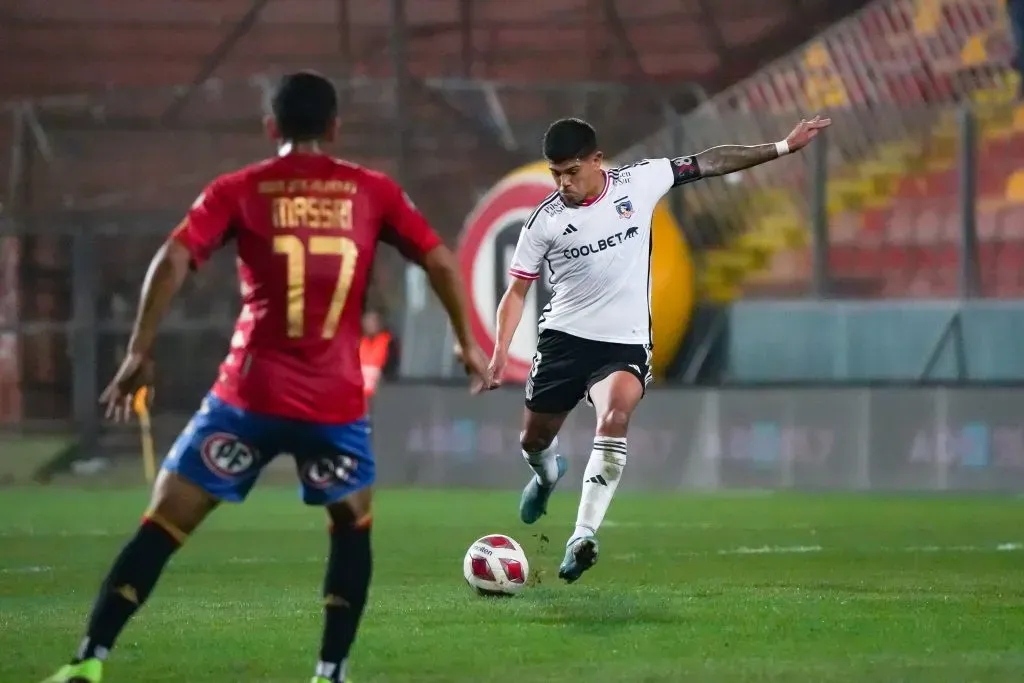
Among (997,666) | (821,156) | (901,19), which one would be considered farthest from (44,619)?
(901,19)

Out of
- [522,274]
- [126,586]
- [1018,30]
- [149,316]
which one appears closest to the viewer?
[149,316]

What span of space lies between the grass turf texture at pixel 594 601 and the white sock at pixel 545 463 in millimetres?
470

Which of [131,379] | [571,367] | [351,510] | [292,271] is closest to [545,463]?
[571,367]

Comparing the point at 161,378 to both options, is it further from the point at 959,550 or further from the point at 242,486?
the point at 242,486

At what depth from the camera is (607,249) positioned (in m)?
9.73

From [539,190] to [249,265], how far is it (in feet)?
36.5

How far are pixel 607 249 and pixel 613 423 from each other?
94 cm

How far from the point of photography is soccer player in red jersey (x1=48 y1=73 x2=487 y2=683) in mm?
5977

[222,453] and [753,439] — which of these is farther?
[753,439]

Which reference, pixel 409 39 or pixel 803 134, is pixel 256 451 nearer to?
pixel 803 134

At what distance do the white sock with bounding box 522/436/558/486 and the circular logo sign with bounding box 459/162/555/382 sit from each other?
6.61 meters

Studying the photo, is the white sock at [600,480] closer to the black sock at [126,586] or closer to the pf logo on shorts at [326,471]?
the pf logo on shorts at [326,471]

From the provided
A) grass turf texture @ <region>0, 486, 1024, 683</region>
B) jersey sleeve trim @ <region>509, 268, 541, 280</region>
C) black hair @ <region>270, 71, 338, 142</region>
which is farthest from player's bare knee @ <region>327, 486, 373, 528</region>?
jersey sleeve trim @ <region>509, 268, 541, 280</region>

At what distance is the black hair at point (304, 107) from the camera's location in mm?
6000
